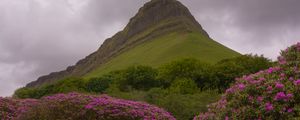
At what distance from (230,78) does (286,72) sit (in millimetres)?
63548

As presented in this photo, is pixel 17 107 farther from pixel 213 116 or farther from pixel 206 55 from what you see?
pixel 206 55

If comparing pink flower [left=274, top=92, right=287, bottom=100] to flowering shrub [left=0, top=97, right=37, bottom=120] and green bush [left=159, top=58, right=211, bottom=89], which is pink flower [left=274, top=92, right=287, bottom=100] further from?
green bush [left=159, top=58, right=211, bottom=89]

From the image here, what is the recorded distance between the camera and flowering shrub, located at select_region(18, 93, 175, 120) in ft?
67.1

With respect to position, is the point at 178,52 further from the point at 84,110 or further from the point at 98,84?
the point at 84,110

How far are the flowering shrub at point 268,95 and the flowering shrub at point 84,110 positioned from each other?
619 centimetres

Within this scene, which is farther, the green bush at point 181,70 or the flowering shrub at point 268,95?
the green bush at point 181,70

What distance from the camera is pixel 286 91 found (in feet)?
42.9

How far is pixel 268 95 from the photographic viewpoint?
13359 millimetres

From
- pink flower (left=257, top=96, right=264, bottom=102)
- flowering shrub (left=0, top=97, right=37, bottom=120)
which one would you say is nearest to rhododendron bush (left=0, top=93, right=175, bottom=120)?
flowering shrub (left=0, top=97, right=37, bottom=120)

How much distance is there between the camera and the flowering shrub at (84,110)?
2044 cm

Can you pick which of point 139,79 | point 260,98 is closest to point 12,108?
point 260,98

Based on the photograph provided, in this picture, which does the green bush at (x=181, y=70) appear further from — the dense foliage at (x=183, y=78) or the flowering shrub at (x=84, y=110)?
the flowering shrub at (x=84, y=110)

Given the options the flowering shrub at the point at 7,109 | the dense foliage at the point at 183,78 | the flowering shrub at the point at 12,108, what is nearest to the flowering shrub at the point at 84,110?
the flowering shrub at the point at 12,108

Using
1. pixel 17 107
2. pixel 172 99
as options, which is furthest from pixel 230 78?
pixel 17 107
